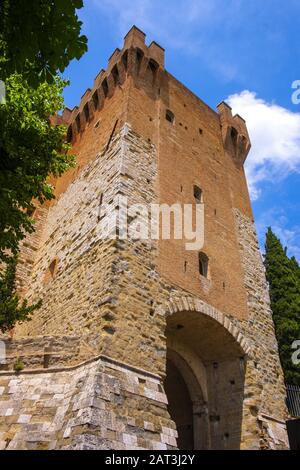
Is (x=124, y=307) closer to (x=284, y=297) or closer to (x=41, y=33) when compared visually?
(x=41, y=33)

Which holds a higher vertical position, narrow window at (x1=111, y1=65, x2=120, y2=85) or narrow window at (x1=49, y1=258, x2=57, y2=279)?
narrow window at (x1=111, y1=65, x2=120, y2=85)

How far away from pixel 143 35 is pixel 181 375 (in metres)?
12.1

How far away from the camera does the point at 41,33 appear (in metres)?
4.01

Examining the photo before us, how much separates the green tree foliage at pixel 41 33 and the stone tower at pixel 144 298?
5.48 metres

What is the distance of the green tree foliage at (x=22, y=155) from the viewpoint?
254 inches

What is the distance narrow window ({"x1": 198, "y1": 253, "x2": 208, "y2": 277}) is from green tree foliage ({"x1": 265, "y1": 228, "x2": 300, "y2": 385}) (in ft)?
26.2

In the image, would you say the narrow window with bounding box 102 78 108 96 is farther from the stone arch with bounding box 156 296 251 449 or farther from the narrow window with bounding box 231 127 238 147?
the stone arch with bounding box 156 296 251 449

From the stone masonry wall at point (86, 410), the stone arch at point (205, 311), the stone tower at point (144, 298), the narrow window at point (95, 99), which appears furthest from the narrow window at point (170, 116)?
the stone masonry wall at point (86, 410)

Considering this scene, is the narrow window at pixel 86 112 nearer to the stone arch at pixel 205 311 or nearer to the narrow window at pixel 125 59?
the narrow window at pixel 125 59

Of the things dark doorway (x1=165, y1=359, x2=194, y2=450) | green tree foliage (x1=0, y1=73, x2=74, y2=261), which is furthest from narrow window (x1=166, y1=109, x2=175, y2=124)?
dark doorway (x1=165, y1=359, x2=194, y2=450)

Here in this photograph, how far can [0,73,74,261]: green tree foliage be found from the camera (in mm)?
6457
